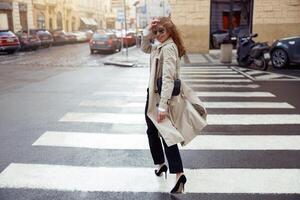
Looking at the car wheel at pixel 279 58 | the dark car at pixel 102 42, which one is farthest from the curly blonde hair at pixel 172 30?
the dark car at pixel 102 42

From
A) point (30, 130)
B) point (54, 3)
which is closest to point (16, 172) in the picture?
point (30, 130)

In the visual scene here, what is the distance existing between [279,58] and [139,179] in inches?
421

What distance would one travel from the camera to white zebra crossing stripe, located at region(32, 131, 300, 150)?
4965 millimetres

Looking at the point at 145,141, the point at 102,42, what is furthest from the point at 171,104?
the point at 102,42

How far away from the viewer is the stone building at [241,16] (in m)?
19.2

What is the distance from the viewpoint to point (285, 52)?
12.9m

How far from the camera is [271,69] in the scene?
43.3 feet

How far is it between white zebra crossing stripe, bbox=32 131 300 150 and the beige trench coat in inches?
56.8

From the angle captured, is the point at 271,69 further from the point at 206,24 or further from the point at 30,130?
the point at 30,130

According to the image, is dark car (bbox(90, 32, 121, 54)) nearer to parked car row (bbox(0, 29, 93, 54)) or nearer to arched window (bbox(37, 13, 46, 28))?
parked car row (bbox(0, 29, 93, 54))

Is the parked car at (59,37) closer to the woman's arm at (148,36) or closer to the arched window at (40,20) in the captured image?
the arched window at (40,20)

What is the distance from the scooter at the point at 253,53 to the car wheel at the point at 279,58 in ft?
1.77

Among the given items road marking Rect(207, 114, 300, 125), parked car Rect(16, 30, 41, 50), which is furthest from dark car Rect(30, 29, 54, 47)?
road marking Rect(207, 114, 300, 125)

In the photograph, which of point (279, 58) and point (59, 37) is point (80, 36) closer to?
point (59, 37)
